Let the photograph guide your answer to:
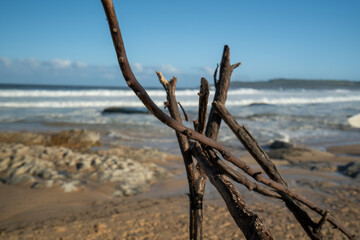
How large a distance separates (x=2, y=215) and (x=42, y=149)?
2595 millimetres

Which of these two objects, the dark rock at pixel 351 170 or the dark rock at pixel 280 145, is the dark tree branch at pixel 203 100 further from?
the dark rock at pixel 280 145

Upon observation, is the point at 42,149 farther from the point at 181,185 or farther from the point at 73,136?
the point at 181,185

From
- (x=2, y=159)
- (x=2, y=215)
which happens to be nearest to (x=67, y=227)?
(x=2, y=215)

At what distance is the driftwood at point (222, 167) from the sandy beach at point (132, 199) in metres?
1.36

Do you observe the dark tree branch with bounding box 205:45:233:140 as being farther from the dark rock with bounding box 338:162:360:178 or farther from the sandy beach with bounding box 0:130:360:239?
the dark rock with bounding box 338:162:360:178

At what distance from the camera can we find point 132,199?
3.98 meters

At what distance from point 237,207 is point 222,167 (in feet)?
0.87

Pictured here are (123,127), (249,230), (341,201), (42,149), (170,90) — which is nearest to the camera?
(249,230)

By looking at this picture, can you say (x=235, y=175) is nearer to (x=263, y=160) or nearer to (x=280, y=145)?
(x=263, y=160)

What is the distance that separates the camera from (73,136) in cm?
750

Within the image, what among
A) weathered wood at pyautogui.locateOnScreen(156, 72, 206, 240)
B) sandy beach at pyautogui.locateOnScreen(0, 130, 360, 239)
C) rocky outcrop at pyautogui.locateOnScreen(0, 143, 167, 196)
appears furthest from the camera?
rocky outcrop at pyautogui.locateOnScreen(0, 143, 167, 196)

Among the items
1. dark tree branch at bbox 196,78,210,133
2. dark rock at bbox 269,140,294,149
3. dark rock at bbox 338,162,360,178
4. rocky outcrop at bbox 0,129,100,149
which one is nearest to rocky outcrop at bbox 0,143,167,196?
rocky outcrop at bbox 0,129,100,149

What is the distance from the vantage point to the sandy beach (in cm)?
296

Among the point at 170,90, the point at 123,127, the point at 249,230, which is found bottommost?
the point at 123,127
